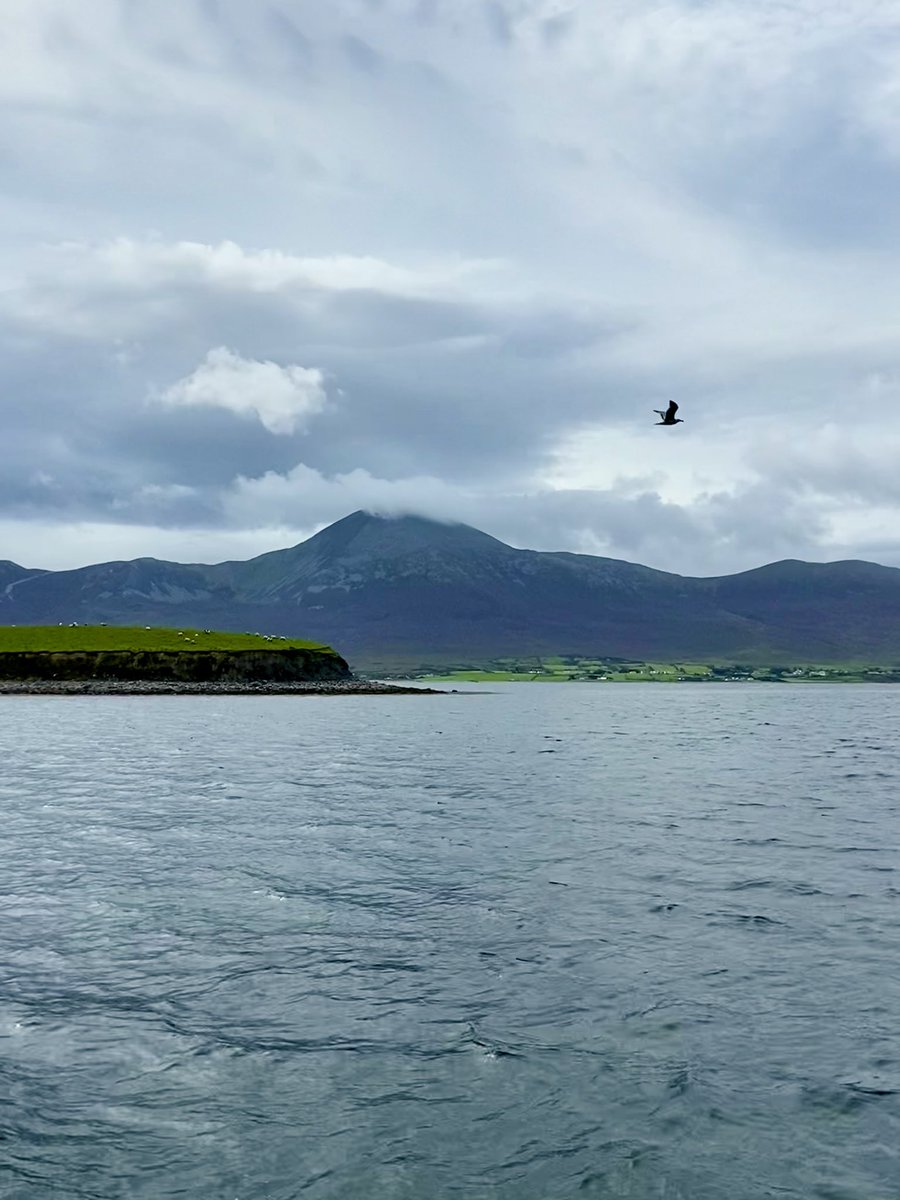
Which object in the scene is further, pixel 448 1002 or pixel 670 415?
pixel 670 415

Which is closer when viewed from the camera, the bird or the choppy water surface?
the choppy water surface

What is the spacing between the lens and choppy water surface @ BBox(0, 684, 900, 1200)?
1364 centimetres

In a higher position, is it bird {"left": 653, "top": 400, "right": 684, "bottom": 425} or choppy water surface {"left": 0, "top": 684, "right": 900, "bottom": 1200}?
bird {"left": 653, "top": 400, "right": 684, "bottom": 425}

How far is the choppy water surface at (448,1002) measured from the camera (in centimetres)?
1364

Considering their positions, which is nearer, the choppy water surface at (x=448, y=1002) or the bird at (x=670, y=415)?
the choppy water surface at (x=448, y=1002)

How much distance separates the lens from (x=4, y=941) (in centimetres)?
2412

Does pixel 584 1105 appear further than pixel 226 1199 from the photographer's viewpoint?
Yes

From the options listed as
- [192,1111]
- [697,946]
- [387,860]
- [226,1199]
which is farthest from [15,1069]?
[387,860]

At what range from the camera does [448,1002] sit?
65.3ft

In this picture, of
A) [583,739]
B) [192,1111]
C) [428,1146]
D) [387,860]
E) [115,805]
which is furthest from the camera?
[583,739]

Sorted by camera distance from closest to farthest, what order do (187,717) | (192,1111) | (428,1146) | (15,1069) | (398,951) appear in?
1. (428,1146)
2. (192,1111)
3. (15,1069)
4. (398,951)
5. (187,717)

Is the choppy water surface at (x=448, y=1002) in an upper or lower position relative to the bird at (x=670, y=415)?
lower

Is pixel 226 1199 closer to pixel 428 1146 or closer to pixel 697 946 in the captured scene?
pixel 428 1146

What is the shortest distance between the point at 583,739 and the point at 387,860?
2811 inches
